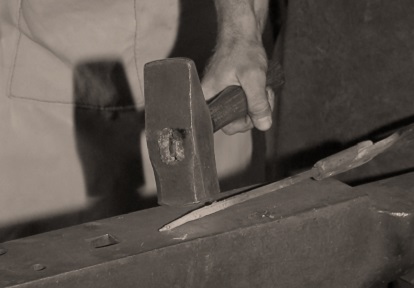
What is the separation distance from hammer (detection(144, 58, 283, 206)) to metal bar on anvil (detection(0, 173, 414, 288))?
4 centimetres

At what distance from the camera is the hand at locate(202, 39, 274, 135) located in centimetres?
116

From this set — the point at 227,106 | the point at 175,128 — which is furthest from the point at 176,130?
the point at 227,106

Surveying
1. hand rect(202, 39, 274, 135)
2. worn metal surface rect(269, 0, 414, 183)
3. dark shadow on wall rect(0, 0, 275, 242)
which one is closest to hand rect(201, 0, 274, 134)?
hand rect(202, 39, 274, 135)

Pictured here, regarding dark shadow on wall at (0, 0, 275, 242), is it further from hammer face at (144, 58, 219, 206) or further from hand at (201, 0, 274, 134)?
hammer face at (144, 58, 219, 206)

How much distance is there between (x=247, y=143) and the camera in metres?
1.85

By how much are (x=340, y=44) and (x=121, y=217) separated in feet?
1.92

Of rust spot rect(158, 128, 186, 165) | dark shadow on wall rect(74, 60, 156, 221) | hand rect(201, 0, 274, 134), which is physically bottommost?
dark shadow on wall rect(74, 60, 156, 221)

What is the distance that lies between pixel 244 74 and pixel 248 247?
0.33 m

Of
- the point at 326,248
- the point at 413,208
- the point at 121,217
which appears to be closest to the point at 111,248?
the point at 121,217

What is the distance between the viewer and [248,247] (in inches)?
36.7

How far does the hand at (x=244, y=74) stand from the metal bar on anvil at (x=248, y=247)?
168 mm

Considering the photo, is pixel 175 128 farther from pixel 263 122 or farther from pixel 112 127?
pixel 112 127

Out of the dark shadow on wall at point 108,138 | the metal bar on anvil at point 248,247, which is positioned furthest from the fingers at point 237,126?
the dark shadow on wall at point 108,138

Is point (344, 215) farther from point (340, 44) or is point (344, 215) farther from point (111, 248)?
point (340, 44)
